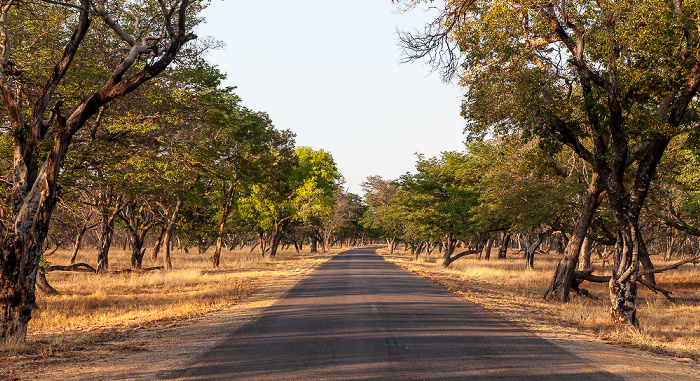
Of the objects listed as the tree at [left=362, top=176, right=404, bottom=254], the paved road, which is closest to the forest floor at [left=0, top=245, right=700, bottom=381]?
the paved road

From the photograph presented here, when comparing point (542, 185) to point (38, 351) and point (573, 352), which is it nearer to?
point (573, 352)

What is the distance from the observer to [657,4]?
10953 mm

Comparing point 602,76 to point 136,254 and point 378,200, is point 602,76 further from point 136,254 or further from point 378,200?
point 378,200

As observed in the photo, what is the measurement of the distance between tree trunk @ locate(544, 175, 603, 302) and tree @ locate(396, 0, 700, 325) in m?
2.95

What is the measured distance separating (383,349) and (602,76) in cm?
1024

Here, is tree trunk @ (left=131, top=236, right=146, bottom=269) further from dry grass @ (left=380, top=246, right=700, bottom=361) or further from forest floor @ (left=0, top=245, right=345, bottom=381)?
dry grass @ (left=380, top=246, right=700, bottom=361)

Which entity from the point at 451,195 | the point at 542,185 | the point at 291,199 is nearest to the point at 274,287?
the point at 542,185

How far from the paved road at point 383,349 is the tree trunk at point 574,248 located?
591cm

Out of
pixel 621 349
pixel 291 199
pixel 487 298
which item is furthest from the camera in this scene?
Answer: pixel 291 199

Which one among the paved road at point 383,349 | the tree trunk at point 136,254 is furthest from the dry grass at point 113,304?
the tree trunk at point 136,254

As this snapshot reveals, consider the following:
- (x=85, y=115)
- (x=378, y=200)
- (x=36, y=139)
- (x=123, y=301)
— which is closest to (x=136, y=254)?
(x=123, y=301)

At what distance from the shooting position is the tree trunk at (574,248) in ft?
56.7

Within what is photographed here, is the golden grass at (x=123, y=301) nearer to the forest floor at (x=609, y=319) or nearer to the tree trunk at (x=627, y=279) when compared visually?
the forest floor at (x=609, y=319)

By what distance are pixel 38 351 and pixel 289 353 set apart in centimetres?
458
